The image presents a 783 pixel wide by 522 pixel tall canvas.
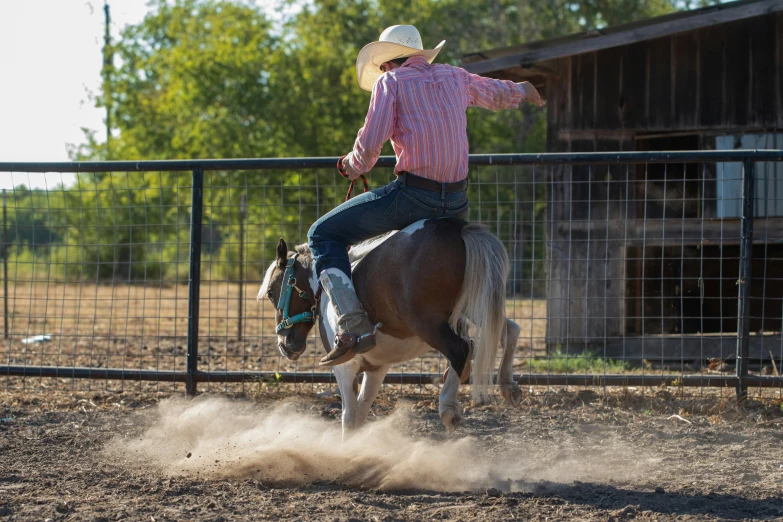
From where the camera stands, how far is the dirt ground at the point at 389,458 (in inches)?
163

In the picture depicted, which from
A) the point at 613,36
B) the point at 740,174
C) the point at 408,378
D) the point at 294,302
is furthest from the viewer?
the point at 740,174

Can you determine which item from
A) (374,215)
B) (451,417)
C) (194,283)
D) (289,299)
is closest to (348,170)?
(374,215)

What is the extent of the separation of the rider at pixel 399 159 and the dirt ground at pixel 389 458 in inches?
30.2

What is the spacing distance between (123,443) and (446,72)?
129 inches

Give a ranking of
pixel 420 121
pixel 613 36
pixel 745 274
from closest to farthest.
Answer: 1. pixel 420 121
2. pixel 745 274
3. pixel 613 36

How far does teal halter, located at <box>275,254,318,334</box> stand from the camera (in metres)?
5.54

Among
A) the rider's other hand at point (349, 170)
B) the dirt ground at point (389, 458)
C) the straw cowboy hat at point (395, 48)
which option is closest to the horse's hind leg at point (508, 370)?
the dirt ground at point (389, 458)

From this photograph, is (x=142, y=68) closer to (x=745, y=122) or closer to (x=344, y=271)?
(x=745, y=122)

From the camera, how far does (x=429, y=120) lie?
459 cm

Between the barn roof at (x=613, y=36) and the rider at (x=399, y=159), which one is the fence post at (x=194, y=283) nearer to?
the rider at (x=399, y=159)

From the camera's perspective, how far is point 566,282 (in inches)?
409

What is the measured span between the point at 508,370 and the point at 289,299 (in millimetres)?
1566

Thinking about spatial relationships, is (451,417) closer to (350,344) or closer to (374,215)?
(350,344)

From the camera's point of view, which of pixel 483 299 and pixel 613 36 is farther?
pixel 613 36
